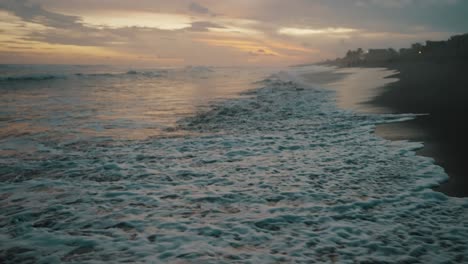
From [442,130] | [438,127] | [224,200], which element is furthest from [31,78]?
[442,130]

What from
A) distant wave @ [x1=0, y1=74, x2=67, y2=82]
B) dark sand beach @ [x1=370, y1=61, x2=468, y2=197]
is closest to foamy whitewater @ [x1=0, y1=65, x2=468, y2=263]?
dark sand beach @ [x1=370, y1=61, x2=468, y2=197]

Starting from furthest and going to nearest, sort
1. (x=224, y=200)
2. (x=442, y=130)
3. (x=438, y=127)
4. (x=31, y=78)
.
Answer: (x=31, y=78) < (x=438, y=127) < (x=442, y=130) < (x=224, y=200)

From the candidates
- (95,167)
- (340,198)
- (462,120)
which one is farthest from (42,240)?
(462,120)

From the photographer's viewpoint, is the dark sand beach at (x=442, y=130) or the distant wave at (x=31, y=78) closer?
the dark sand beach at (x=442, y=130)

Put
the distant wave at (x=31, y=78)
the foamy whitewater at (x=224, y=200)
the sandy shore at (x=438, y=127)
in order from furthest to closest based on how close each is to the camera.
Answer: the distant wave at (x=31, y=78) < the sandy shore at (x=438, y=127) < the foamy whitewater at (x=224, y=200)

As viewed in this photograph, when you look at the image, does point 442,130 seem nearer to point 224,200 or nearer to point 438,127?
point 438,127

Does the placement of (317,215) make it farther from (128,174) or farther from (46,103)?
(46,103)

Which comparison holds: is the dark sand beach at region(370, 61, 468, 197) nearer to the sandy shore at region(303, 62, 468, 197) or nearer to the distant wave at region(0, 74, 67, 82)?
the sandy shore at region(303, 62, 468, 197)

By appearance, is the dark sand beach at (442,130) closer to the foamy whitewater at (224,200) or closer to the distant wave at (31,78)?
the foamy whitewater at (224,200)

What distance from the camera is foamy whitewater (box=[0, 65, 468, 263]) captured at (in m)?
4.00

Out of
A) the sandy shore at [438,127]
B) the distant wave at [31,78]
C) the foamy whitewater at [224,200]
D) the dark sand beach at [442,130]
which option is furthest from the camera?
the distant wave at [31,78]

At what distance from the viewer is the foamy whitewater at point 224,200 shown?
4000 mm

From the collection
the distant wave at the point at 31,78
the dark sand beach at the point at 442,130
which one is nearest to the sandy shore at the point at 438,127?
the dark sand beach at the point at 442,130

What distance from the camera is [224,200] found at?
5.47 meters
